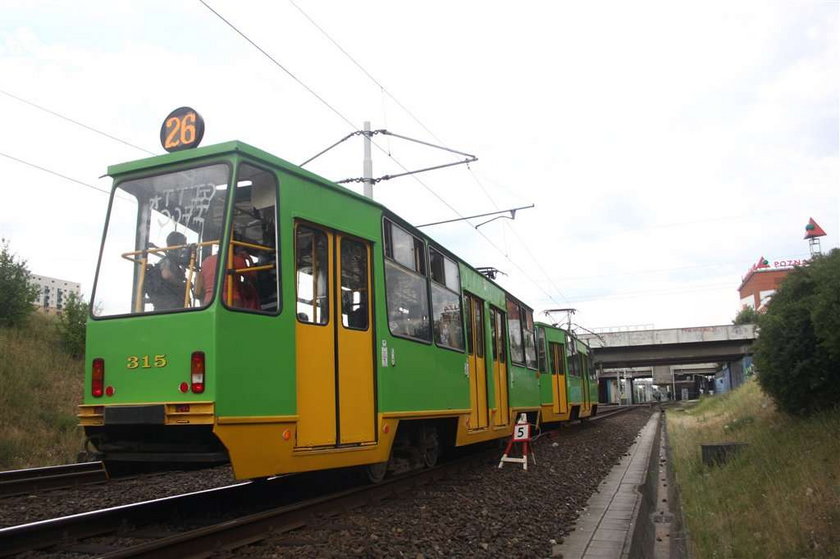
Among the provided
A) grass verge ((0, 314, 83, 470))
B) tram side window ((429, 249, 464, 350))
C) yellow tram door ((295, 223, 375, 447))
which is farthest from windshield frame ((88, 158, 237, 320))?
grass verge ((0, 314, 83, 470))

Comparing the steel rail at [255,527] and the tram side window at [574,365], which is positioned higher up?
the tram side window at [574,365]

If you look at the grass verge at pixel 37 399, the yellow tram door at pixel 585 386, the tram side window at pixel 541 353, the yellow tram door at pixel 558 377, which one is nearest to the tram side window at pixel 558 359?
the yellow tram door at pixel 558 377

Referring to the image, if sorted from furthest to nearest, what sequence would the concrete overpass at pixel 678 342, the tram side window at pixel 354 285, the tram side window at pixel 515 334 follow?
the concrete overpass at pixel 678 342, the tram side window at pixel 515 334, the tram side window at pixel 354 285

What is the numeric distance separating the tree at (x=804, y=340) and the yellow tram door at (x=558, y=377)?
5825mm

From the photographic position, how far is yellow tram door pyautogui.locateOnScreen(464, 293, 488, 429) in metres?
10.5

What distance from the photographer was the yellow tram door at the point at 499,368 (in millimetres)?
12078

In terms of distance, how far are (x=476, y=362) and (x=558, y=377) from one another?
9.27 meters

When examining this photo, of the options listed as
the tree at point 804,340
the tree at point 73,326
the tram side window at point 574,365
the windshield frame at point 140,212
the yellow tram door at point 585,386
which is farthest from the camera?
the yellow tram door at point 585,386

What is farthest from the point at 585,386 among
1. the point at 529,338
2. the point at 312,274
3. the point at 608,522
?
the point at 312,274

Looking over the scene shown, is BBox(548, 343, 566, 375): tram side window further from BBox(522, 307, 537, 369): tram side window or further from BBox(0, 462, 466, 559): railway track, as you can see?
BBox(0, 462, 466, 559): railway track

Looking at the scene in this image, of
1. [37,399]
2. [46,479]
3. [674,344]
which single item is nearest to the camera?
[46,479]

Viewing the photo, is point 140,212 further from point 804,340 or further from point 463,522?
point 804,340

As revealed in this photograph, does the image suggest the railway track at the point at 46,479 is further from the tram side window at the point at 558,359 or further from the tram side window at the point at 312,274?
the tram side window at the point at 558,359

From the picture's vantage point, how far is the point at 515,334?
47.0 ft
